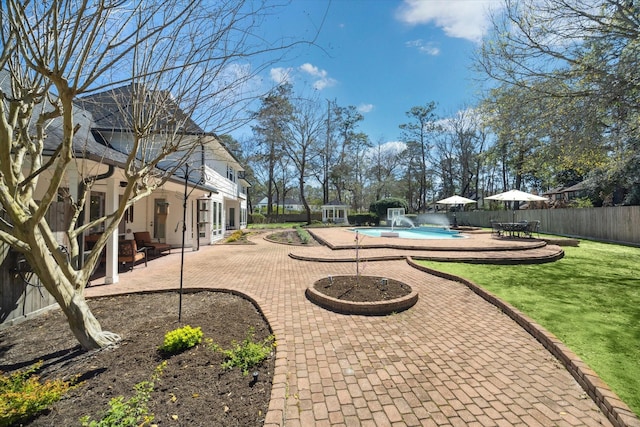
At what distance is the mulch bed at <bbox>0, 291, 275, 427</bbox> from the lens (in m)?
2.35

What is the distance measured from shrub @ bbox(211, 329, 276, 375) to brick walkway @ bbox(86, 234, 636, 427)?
0.19 metres

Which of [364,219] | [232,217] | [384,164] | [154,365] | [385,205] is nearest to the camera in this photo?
[154,365]

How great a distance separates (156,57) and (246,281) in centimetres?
479

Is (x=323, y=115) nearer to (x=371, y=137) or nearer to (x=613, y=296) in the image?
(x=371, y=137)

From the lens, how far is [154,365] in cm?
302

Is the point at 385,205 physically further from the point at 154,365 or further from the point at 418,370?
the point at 154,365

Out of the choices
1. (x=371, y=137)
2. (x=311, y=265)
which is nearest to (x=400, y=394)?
(x=311, y=265)

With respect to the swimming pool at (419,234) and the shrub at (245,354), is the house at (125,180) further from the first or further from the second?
the swimming pool at (419,234)

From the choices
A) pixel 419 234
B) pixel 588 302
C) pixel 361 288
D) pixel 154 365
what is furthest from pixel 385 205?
pixel 154 365

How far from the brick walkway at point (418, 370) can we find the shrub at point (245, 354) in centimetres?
19

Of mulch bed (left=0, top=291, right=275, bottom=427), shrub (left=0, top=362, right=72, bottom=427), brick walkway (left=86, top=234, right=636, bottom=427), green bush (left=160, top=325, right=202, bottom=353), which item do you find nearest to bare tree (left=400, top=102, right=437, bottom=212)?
brick walkway (left=86, top=234, right=636, bottom=427)

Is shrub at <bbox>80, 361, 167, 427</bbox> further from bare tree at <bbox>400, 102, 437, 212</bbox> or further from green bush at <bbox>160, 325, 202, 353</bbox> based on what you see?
bare tree at <bbox>400, 102, 437, 212</bbox>

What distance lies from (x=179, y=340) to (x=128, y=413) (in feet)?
3.32

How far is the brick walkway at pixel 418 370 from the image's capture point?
2400mm
